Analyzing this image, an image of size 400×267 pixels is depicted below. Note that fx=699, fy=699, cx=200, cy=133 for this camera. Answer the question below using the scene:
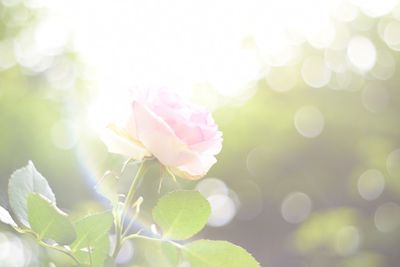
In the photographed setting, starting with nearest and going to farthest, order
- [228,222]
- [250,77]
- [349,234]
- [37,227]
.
→ [37,227] < [349,234] < [228,222] < [250,77]

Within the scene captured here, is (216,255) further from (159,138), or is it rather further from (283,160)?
(283,160)

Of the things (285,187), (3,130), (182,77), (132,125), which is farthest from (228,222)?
(132,125)

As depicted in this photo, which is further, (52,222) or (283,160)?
(283,160)

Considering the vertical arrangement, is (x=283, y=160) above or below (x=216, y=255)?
below

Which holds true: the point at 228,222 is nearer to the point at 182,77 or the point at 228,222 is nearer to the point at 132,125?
the point at 182,77

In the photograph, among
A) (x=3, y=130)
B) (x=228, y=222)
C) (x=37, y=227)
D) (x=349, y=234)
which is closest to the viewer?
(x=37, y=227)

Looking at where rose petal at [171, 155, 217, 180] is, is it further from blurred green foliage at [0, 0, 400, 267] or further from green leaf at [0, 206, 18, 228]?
blurred green foliage at [0, 0, 400, 267]

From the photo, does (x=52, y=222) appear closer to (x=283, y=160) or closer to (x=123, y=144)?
(x=123, y=144)

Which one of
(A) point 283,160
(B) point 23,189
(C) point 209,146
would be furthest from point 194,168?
(A) point 283,160

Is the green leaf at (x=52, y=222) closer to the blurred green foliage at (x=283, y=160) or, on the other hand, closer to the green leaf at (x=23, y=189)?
the green leaf at (x=23, y=189)
